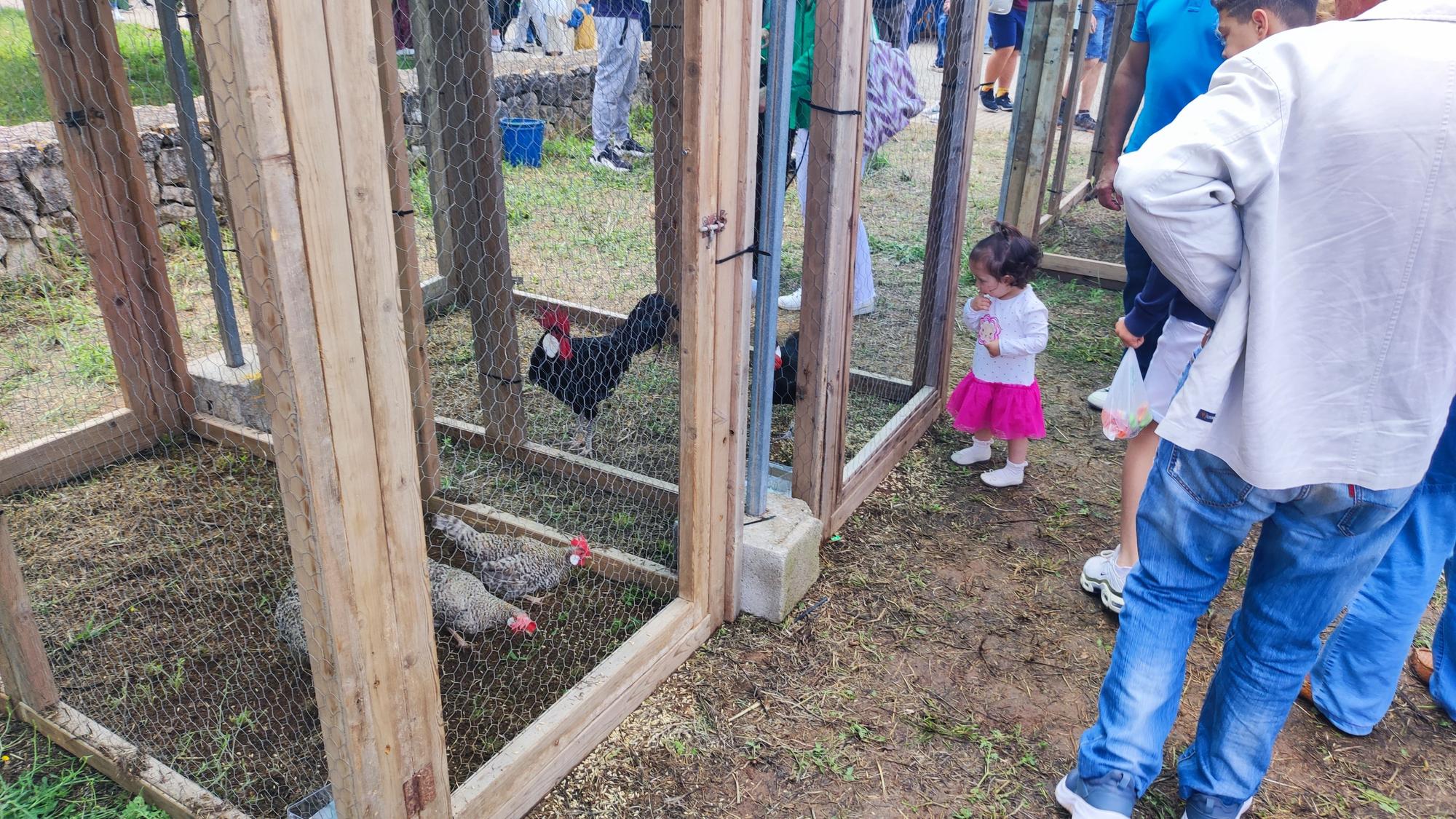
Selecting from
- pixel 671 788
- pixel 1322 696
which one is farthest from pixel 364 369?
pixel 1322 696

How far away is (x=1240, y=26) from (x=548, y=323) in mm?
1971

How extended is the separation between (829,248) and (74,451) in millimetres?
2479

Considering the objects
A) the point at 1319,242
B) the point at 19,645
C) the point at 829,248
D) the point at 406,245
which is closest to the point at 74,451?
the point at 19,645

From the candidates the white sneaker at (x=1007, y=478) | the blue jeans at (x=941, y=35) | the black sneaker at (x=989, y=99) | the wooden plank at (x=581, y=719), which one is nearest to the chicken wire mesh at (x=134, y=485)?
the wooden plank at (x=581, y=719)

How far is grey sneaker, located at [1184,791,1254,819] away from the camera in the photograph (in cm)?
186

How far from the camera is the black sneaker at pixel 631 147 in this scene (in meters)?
5.28

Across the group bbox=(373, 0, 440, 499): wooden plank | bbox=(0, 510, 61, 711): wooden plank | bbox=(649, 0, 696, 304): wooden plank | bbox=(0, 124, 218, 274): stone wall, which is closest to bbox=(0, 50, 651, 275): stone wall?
bbox=(0, 124, 218, 274): stone wall

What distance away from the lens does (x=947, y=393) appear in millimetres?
3834

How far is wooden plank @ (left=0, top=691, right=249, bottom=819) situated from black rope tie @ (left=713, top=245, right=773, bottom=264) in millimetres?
1482

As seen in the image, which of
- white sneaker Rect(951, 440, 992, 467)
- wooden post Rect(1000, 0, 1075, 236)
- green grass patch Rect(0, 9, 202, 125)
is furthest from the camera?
wooden post Rect(1000, 0, 1075, 236)

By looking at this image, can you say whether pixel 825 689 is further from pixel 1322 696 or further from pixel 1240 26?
pixel 1240 26

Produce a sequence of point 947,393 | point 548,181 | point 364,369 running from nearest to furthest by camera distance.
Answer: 1. point 364,369
2. point 947,393
3. point 548,181

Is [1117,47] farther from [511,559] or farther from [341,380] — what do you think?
[341,380]

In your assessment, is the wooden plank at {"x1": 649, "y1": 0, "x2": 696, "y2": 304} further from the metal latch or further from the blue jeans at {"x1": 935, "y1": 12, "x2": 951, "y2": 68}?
the blue jeans at {"x1": 935, "y1": 12, "x2": 951, "y2": 68}
